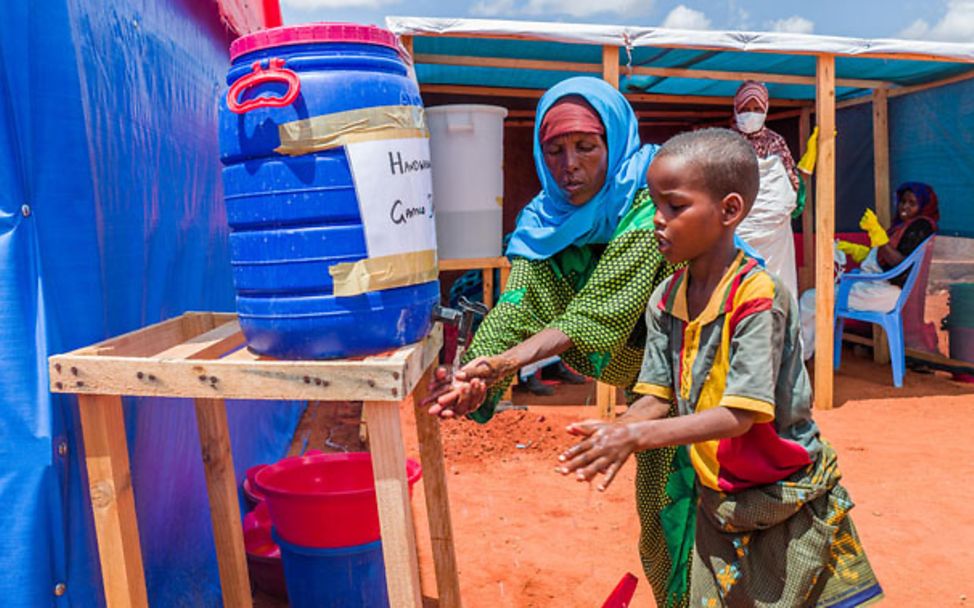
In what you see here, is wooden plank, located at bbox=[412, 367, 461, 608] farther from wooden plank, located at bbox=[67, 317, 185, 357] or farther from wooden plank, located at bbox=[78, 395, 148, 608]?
wooden plank, located at bbox=[78, 395, 148, 608]

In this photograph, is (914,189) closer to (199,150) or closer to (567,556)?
(567,556)

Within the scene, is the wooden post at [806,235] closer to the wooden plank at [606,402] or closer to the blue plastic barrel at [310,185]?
the wooden plank at [606,402]

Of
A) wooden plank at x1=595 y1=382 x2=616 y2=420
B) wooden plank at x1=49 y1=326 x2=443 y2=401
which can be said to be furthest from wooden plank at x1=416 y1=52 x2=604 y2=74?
wooden plank at x1=49 y1=326 x2=443 y2=401

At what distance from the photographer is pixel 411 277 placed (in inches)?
65.9

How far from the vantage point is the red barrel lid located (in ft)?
5.10

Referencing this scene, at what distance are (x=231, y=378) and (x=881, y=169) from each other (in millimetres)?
7426

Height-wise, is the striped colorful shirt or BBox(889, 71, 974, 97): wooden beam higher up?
BBox(889, 71, 974, 97): wooden beam

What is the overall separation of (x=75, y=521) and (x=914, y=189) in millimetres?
7010

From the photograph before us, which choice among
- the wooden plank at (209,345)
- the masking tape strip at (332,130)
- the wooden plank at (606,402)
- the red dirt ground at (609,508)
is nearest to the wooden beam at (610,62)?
the wooden plank at (606,402)

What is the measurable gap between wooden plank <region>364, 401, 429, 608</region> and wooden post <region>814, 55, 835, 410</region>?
4.76 meters

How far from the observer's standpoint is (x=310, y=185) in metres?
1.55

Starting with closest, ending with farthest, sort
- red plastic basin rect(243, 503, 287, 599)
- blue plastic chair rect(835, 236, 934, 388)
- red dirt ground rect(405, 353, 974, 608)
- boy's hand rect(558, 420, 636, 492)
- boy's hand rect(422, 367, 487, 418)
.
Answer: boy's hand rect(558, 420, 636, 492) → boy's hand rect(422, 367, 487, 418) → red plastic basin rect(243, 503, 287, 599) → red dirt ground rect(405, 353, 974, 608) → blue plastic chair rect(835, 236, 934, 388)

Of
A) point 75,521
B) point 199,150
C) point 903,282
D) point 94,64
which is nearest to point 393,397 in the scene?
point 75,521

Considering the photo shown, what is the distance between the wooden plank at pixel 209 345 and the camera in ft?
5.48
